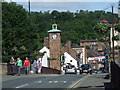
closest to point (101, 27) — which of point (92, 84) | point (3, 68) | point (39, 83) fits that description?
point (92, 84)

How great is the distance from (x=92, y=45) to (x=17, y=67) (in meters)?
108

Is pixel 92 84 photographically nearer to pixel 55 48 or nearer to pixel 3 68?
pixel 3 68

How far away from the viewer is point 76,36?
168 meters

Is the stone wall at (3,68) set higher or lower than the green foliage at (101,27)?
lower

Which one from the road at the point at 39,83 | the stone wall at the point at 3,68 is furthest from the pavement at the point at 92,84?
the stone wall at the point at 3,68

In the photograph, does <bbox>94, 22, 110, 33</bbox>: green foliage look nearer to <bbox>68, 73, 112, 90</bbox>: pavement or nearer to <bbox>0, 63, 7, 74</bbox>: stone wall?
<bbox>68, 73, 112, 90</bbox>: pavement

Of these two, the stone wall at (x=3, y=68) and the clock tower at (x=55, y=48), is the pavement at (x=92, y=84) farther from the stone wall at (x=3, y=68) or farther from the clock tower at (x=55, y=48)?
the clock tower at (x=55, y=48)

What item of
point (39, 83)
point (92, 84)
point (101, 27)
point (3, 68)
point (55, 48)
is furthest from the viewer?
point (55, 48)

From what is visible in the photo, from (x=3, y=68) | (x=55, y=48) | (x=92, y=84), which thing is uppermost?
(x=55, y=48)

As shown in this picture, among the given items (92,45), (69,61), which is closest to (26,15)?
(69,61)

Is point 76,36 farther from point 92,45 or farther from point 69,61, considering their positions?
point 69,61

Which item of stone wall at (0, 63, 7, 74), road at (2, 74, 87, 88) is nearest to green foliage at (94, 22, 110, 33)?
road at (2, 74, 87, 88)

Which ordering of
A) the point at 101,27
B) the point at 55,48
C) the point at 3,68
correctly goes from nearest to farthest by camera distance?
1. the point at 101,27
2. the point at 3,68
3. the point at 55,48

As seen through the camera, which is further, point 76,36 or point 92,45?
point 76,36
